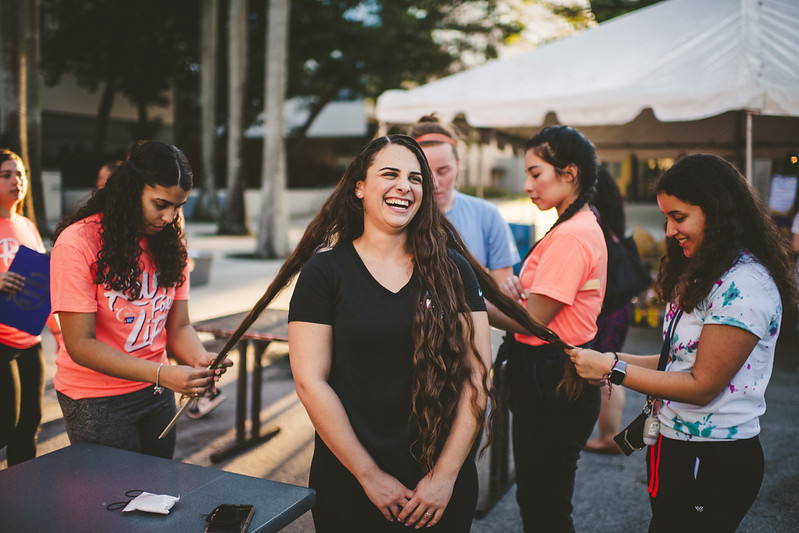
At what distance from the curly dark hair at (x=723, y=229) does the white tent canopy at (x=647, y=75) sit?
3.65 metres

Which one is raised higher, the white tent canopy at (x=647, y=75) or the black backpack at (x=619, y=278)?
the white tent canopy at (x=647, y=75)

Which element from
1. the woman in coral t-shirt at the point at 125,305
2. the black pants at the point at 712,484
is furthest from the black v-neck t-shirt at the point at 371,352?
the black pants at the point at 712,484

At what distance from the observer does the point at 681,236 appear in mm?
1920

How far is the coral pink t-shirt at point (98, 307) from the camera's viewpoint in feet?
6.95

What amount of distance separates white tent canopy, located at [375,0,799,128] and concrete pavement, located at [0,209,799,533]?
99.9 inches

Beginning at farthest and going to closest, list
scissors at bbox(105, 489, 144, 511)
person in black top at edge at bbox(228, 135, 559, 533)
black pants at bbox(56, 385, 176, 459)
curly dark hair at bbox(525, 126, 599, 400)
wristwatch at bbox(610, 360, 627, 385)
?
curly dark hair at bbox(525, 126, 599, 400)
black pants at bbox(56, 385, 176, 459)
wristwatch at bbox(610, 360, 627, 385)
person in black top at edge at bbox(228, 135, 559, 533)
scissors at bbox(105, 489, 144, 511)

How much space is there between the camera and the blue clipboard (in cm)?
275

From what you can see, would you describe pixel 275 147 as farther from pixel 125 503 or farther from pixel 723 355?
pixel 723 355

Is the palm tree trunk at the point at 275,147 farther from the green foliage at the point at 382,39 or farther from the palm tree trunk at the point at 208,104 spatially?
the green foliage at the point at 382,39

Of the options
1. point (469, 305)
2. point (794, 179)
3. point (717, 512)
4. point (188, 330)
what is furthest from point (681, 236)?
point (794, 179)

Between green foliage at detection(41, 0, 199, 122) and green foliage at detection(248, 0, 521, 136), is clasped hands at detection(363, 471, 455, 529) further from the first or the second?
green foliage at detection(41, 0, 199, 122)

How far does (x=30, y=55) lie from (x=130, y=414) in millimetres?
7019

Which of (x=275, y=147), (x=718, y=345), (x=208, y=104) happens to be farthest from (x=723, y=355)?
(x=208, y=104)

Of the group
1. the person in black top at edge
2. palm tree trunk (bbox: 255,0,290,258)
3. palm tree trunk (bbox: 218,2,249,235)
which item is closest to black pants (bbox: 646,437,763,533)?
the person in black top at edge
